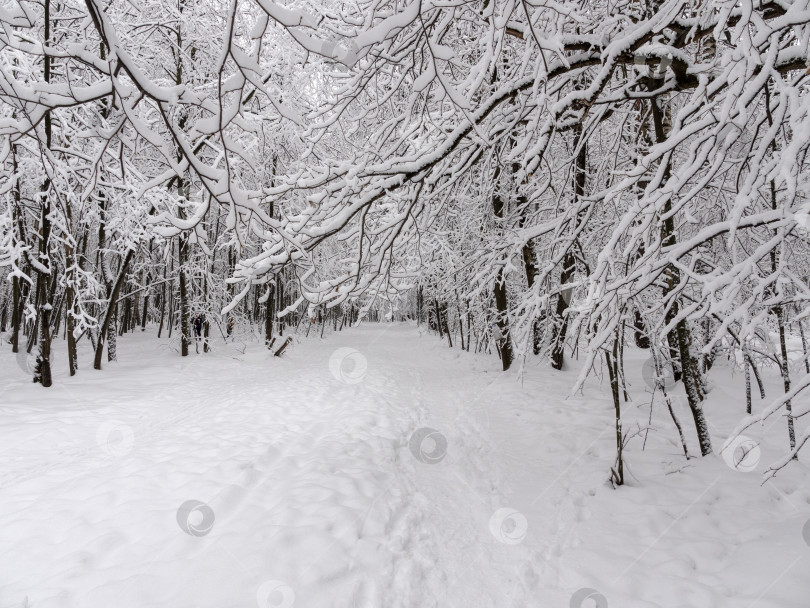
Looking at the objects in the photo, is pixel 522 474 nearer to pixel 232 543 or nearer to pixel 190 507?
pixel 232 543

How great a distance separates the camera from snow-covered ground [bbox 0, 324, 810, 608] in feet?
9.01

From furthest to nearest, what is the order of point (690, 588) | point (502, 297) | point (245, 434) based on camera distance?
point (502, 297) < point (245, 434) < point (690, 588)

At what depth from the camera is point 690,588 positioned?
278cm

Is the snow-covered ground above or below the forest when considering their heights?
below

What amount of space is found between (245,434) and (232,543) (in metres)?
2.68

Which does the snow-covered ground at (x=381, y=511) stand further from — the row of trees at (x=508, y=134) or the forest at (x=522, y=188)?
the row of trees at (x=508, y=134)

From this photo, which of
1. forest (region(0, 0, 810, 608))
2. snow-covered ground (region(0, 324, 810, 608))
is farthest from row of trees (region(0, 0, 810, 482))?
snow-covered ground (region(0, 324, 810, 608))

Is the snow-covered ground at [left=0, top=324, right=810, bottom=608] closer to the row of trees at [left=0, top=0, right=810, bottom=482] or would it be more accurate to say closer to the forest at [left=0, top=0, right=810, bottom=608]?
the forest at [left=0, top=0, right=810, bottom=608]

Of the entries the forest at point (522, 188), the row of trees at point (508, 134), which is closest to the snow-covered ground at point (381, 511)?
the forest at point (522, 188)

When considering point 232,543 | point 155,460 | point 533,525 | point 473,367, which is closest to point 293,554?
point 232,543

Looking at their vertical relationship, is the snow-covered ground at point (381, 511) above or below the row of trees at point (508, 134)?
below

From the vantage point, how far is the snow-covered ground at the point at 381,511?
9.01 feet

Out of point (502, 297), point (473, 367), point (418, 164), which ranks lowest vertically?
point (473, 367)

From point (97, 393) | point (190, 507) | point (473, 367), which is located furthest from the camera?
point (473, 367)
